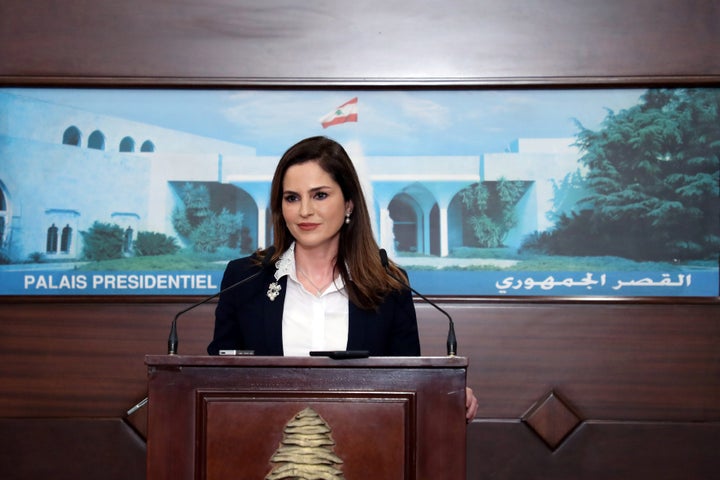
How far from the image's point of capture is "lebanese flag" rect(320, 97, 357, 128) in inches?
111

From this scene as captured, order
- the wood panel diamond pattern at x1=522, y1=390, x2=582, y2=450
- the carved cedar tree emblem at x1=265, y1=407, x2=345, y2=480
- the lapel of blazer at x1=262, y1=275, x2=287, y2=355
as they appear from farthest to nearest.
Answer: the wood panel diamond pattern at x1=522, y1=390, x2=582, y2=450 → the lapel of blazer at x1=262, y1=275, x2=287, y2=355 → the carved cedar tree emblem at x1=265, y1=407, x2=345, y2=480

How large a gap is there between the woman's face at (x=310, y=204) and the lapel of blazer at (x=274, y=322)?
0.15m

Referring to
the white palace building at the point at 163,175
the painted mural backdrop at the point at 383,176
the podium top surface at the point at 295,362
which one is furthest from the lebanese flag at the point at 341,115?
the podium top surface at the point at 295,362

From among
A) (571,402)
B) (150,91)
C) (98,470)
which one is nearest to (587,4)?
(571,402)

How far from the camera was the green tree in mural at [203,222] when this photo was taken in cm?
282

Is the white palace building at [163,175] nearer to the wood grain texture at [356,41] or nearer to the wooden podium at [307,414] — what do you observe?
the wood grain texture at [356,41]

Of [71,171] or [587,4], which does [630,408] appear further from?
[71,171]

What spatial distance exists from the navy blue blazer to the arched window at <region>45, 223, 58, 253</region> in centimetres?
116

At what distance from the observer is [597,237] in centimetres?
281

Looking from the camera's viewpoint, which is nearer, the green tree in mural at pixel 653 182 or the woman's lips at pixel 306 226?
the woman's lips at pixel 306 226

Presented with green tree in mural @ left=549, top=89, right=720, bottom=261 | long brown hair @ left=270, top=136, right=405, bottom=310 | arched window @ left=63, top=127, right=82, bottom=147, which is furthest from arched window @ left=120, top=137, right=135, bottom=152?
green tree in mural @ left=549, top=89, right=720, bottom=261

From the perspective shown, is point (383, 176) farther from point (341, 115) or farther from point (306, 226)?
point (306, 226)

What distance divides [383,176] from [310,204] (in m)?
0.97

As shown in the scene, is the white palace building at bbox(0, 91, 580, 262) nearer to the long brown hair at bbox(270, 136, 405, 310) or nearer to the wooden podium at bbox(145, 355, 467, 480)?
the long brown hair at bbox(270, 136, 405, 310)
